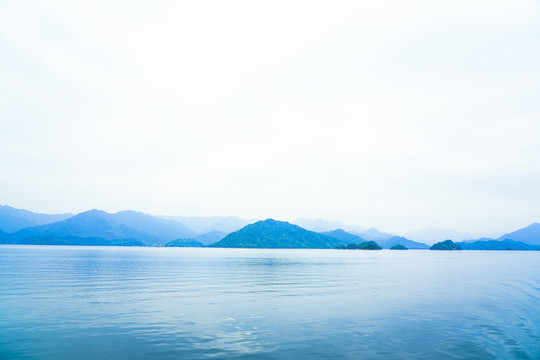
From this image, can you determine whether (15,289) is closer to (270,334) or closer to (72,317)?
(72,317)

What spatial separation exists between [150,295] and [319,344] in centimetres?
3063


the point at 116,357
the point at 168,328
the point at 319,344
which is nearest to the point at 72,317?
the point at 168,328

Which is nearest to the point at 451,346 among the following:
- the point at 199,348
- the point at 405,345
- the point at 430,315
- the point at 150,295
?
the point at 405,345

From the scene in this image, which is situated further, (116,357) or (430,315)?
(430,315)

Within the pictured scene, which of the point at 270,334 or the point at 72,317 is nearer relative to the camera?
the point at 270,334

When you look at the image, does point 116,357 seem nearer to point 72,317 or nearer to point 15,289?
point 72,317

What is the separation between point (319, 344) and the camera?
26.2 m

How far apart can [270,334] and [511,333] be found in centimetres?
2176

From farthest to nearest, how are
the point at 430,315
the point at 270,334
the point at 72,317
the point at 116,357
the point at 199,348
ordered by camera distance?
1. the point at 430,315
2. the point at 72,317
3. the point at 270,334
4. the point at 199,348
5. the point at 116,357

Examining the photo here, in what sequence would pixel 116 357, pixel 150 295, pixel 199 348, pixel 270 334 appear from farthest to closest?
pixel 150 295
pixel 270 334
pixel 199 348
pixel 116 357

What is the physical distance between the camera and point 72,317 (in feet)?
111

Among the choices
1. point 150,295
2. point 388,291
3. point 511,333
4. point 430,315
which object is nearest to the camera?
point 511,333

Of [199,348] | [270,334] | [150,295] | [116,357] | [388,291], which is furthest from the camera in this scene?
[388,291]

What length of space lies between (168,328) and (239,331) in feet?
20.7
